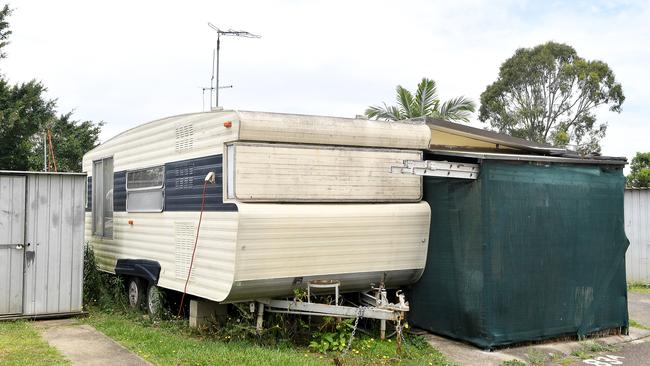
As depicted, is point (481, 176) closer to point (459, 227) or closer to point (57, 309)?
point (459, 227)

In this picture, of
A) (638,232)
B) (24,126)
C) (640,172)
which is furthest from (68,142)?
(640,172)

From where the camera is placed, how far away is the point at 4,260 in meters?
9.59

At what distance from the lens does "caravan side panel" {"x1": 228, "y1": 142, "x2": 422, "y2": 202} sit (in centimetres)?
756

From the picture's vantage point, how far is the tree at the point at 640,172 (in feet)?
98.0

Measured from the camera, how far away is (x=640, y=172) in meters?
30.3

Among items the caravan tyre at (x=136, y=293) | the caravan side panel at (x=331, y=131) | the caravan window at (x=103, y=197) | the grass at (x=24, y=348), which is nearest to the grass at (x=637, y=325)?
the caravan side panel at (x=331, y=131)

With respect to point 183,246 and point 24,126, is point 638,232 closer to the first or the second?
point 183,246

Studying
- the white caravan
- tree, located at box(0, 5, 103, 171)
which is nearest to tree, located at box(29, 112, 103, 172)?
tree, located at box(0, 5, 103, 171)

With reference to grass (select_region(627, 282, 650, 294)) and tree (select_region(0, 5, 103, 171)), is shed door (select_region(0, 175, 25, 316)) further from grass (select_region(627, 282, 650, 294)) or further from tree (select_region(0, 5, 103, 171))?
tree (select_region(0, 5, 103, 171))

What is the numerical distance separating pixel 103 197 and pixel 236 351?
5.42 meters

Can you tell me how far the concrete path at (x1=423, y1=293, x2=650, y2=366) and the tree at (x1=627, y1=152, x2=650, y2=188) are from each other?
23378 millimetres

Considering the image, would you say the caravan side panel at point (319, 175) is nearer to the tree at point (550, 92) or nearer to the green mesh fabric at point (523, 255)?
the green mesh fabric at point (523, 255)

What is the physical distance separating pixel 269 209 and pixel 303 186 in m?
0.62

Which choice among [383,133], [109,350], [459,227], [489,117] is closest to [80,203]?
[109,350]
